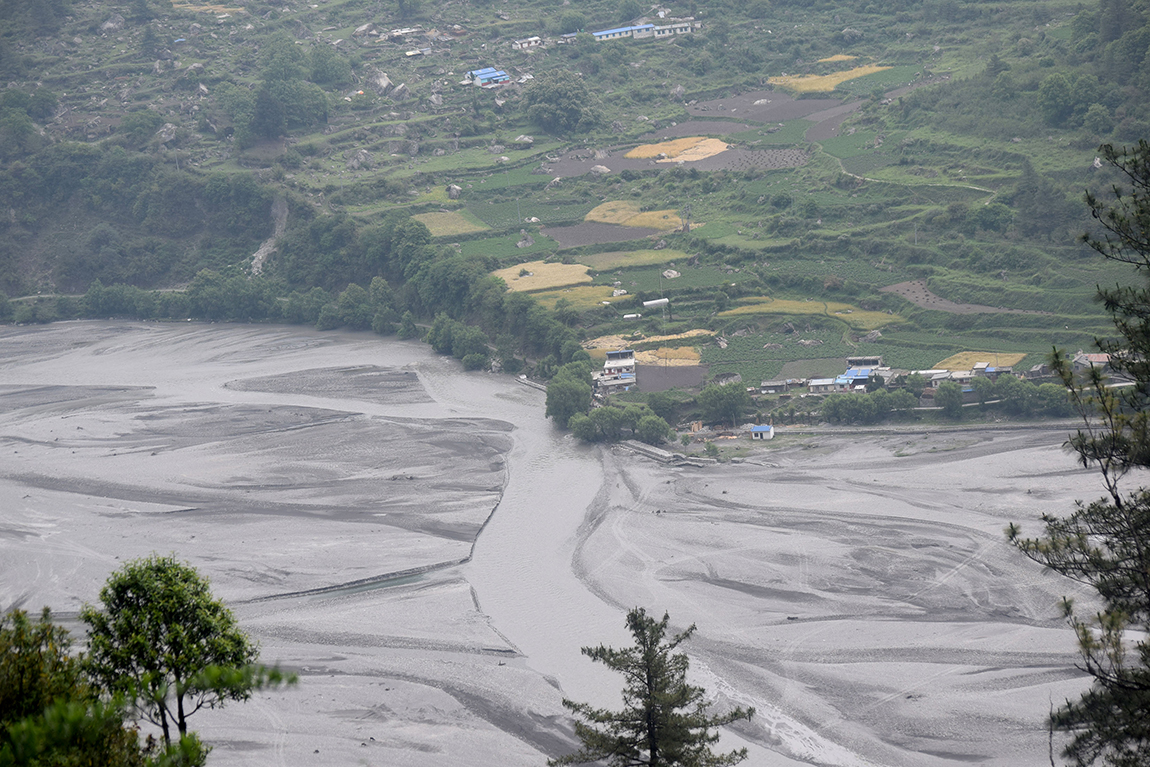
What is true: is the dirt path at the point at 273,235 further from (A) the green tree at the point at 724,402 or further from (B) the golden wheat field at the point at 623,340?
(A) the green tree at the point at 724,402

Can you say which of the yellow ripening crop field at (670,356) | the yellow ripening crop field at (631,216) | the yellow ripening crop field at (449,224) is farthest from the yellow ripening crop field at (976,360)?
the yellow ripening crop field at (449,224)

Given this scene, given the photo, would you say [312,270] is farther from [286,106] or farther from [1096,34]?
[1096,34]

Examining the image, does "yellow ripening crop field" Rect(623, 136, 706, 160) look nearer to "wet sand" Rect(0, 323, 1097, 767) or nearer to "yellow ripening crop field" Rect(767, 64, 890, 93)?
"yellow ripening crop field" Rect(767, 64, 890, 93)

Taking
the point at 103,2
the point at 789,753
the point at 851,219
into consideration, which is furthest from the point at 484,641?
the point at 103,2

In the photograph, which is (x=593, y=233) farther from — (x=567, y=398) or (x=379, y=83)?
(x=379, y=83)

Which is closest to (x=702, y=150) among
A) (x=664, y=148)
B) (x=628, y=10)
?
(x=664, y=148)

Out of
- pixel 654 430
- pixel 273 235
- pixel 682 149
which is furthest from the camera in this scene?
pixel 682 149
